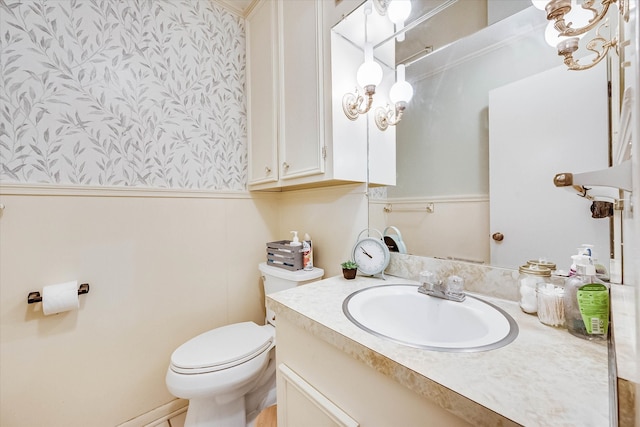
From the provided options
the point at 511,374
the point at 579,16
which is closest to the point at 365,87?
the point at 579,16

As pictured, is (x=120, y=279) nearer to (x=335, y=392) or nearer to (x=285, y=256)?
(x=285, y=256)

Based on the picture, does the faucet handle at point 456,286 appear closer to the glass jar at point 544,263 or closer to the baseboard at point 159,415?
the glass jar at point 544,263

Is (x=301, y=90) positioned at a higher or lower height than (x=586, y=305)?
higher

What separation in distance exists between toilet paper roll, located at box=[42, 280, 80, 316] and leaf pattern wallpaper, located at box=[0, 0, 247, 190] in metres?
0.43

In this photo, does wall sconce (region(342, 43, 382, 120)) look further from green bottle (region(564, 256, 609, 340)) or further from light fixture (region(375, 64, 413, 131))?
green bottle (region(564, 256, 609, 340))

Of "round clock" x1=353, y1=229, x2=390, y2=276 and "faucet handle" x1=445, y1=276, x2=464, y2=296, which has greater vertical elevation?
"round clock" x1=353, y1=229, x2=390, y2=276

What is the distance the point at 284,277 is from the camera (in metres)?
1.26

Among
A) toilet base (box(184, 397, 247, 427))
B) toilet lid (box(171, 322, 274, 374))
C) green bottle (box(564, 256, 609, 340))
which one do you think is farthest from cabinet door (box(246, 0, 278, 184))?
green bottle (box(564, 256, 609, 340))

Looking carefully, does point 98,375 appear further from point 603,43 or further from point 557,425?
point 603,43

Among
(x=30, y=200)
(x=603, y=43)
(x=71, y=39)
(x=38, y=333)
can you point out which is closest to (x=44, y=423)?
(x=38, y=333)

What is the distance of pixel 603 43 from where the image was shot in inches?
24.2

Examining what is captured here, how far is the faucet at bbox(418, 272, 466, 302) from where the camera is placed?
755 millimetres

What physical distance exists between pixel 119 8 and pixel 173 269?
1260 millimetres

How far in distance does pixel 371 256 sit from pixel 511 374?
62cm
